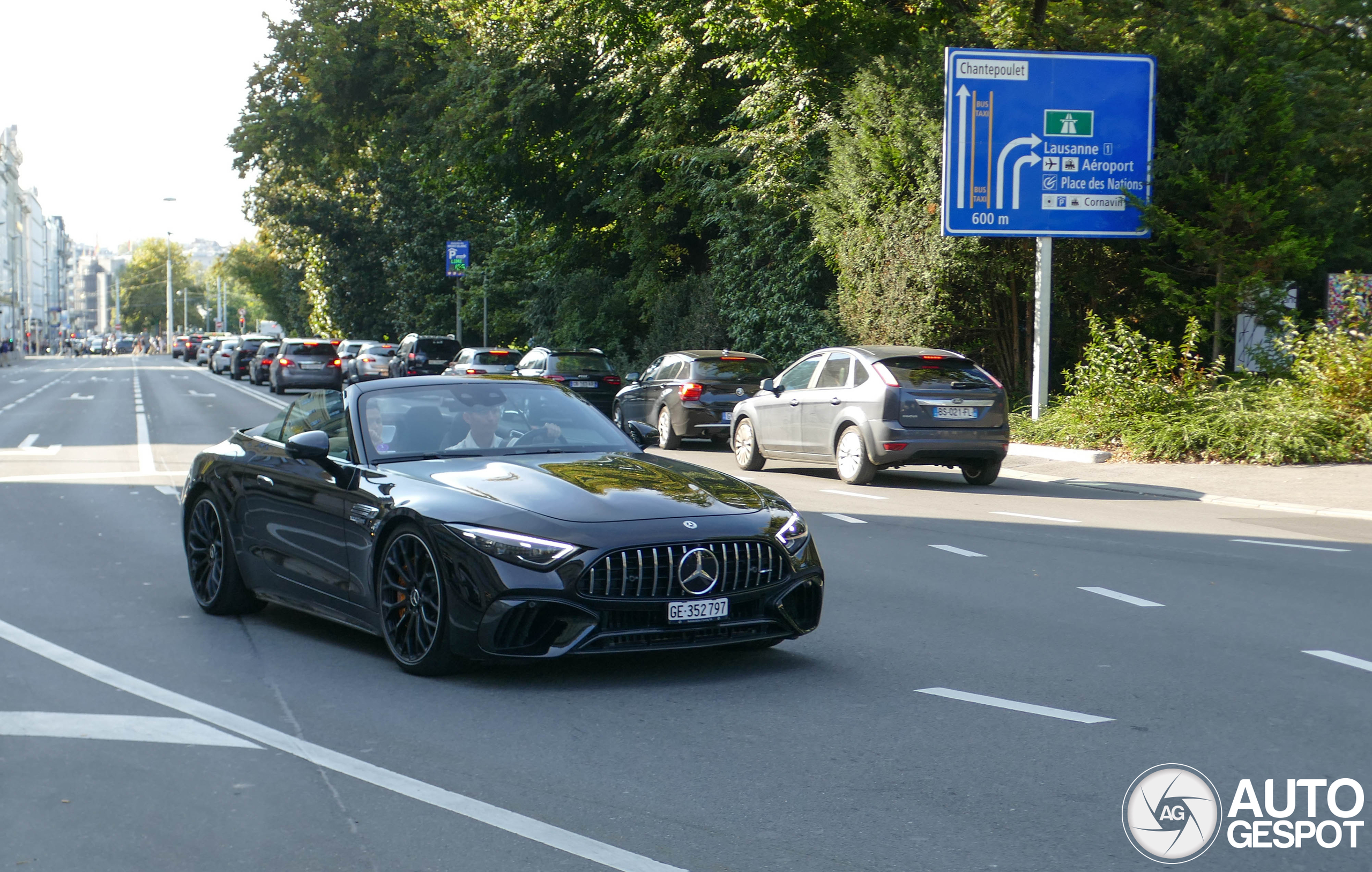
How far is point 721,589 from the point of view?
6.38 meters

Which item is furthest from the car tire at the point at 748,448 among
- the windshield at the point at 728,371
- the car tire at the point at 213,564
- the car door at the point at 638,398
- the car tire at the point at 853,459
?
the car tire at the point at 213,564

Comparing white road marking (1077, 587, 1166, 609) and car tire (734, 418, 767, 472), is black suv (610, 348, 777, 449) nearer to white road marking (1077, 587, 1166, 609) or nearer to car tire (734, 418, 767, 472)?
car tire (734, 418, 767, 472)

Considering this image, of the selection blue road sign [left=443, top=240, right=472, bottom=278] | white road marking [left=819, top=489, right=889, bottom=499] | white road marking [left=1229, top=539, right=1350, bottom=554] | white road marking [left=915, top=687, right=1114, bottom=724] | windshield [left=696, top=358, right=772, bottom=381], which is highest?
blue road sign [left=443, top=240, right=472, bottom=278]

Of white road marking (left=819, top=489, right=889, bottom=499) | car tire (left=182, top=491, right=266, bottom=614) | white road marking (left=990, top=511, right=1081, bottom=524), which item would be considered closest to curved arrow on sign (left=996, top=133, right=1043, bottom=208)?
white road marking (left=819, top=489, right=889, bottom=499)

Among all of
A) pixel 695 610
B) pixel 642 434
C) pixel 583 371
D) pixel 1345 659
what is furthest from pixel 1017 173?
pixel 695 610

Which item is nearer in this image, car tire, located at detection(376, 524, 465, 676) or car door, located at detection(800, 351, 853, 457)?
car tire, located at detection(376, 524, 465, 676)

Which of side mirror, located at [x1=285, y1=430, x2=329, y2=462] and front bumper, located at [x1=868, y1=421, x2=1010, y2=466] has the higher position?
side mirror, located at [x1=285, y1=430, x2=329, y2=462]

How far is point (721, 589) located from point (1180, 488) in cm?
1068

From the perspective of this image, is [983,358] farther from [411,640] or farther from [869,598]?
[411,640]

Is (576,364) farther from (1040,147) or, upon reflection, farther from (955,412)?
(955,412)

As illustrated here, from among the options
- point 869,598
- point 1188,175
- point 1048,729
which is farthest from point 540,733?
point 1188,175

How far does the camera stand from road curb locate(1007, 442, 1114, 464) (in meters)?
18.8

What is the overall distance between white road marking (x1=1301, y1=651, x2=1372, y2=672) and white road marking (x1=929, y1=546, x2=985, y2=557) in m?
3.65

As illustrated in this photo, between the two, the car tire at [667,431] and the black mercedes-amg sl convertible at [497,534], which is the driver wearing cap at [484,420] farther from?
the car tire at [667,431]
